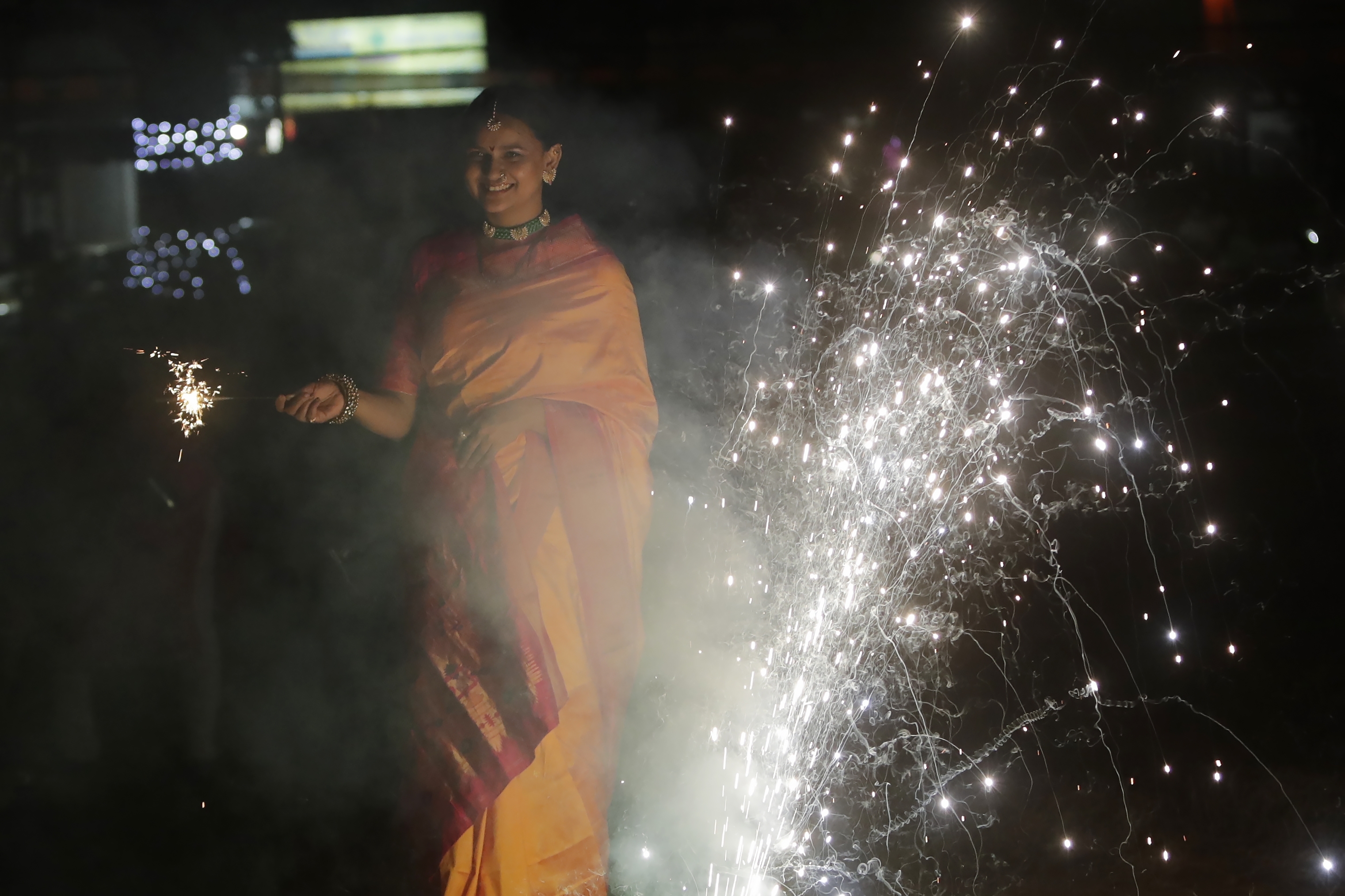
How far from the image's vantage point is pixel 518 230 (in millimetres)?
1553

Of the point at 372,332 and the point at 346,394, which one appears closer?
the point at 346,394

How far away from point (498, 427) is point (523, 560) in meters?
0.27

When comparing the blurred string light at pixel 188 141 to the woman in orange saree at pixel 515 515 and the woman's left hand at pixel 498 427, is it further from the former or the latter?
the woman's left hand at pixel 498 427

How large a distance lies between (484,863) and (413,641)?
453 mm

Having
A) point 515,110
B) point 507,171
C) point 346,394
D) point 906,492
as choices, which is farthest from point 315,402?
point 906,492

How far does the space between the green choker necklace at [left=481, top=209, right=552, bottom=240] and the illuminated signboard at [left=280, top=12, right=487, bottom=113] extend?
0.32 m

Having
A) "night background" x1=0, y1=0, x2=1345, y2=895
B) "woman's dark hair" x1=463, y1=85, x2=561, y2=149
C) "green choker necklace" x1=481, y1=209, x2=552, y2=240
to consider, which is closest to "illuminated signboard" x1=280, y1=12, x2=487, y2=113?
"night background" x1=0, y1=0, x2=1345, y2=895

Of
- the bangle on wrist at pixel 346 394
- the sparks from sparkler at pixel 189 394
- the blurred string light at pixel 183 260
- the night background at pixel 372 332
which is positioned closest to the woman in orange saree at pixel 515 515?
the bangle on wrist at pixel 346 394

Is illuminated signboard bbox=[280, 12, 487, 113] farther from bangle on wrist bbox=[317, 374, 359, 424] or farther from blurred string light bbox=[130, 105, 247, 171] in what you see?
bangle on wrist bbox=[317, 374, 359, 424]

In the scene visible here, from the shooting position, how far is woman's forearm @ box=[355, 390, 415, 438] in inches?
60.5

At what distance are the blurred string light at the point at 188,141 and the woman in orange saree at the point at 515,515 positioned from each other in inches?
22.8

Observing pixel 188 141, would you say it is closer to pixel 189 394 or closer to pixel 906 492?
pixel 189 394

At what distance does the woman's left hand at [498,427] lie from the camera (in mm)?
1523

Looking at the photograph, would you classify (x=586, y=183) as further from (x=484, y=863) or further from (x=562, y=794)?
(x=484, y=863)
